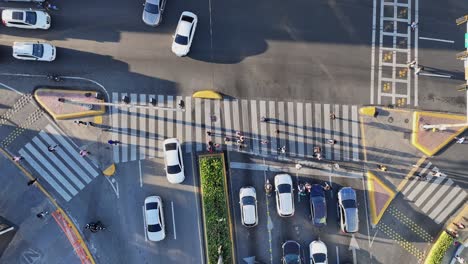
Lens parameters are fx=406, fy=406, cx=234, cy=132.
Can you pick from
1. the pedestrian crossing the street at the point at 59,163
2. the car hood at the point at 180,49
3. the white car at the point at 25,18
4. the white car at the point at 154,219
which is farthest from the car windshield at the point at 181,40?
the white car at the point at 154,219

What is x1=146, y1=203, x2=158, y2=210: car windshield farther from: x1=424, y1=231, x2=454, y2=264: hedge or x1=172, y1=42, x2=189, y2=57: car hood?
x1=424, y1=231, x2=454, y2=264: hedge

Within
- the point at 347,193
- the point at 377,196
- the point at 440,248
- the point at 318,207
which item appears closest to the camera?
the point at 318,207

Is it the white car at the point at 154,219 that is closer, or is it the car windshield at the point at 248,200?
the white car at the point at 154,219

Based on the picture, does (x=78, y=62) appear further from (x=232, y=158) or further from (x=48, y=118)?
(x=232, y=158)

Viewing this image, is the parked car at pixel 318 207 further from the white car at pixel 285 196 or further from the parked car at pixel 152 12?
the parked car at pixel 152 12

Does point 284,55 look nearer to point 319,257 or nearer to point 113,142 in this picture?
point 113,142

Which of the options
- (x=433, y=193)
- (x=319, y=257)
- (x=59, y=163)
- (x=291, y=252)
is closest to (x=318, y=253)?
(x=319, y=257)
